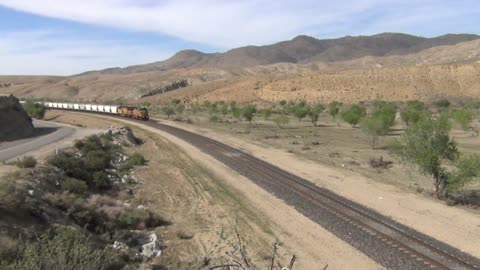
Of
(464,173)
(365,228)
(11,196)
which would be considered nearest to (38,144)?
(11,196)

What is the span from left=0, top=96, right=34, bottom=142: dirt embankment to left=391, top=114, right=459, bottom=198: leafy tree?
109ft

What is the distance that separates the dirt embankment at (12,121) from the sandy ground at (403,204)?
24837 millimetres

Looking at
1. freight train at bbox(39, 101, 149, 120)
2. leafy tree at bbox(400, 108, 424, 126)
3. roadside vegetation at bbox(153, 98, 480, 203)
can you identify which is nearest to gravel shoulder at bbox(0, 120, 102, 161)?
roadside vegetation at bbox(153, 98, 480, 203)

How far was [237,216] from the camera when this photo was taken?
66.1ft

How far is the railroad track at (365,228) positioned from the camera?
14.9 metres

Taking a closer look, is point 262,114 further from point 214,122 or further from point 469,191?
point 469,191

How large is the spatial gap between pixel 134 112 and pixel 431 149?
179 feet

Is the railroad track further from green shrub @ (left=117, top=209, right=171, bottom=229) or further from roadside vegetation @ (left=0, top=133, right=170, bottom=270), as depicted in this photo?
roadside vegetation @ (left=0, top=133, right=170, bottom=270)

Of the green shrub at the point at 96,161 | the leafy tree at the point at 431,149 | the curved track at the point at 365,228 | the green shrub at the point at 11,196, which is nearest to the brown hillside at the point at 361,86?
the leafy tree at the point at 431,149

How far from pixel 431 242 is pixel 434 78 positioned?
358 ft

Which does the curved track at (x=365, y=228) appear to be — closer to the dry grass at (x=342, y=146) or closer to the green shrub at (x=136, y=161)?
the dry grass at (x=342, y=146)

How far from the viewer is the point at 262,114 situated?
265 feet

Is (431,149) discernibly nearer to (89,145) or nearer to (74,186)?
(74,186)

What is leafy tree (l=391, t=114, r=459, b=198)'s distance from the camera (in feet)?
78.1
